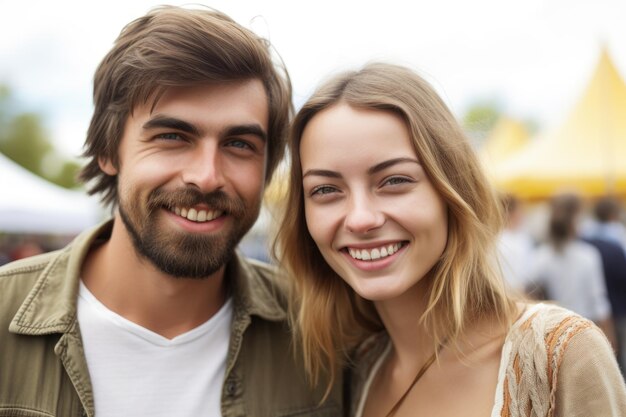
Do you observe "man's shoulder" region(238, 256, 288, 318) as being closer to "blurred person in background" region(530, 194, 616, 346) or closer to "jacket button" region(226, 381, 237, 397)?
"jacket button" region(226, 381, 237, 397)

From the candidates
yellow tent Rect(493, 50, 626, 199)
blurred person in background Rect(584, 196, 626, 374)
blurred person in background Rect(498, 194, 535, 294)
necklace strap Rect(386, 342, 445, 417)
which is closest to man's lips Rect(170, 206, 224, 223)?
necklace strap Rect(386, 342, 445, 417)

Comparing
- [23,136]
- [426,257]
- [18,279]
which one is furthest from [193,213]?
[23,136]

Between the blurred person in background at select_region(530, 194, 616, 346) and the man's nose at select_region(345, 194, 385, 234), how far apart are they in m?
3.94

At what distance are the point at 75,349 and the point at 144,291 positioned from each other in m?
0.35

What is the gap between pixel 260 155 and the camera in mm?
2496

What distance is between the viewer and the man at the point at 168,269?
2170mm

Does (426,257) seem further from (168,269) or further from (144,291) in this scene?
(144,291)

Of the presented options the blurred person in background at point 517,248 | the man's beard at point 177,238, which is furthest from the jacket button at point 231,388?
the blurred person in background at point 517,248

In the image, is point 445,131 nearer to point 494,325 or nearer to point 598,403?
point 494,325

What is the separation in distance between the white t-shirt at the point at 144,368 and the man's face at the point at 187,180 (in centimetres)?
28

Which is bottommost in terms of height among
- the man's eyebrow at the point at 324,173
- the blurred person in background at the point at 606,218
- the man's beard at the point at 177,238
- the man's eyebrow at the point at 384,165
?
the blurred person in background at the point at 606,218

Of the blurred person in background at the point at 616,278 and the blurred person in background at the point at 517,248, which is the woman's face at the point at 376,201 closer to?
the blurred person in background at the point at 517,248

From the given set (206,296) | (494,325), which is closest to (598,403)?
(494,325)

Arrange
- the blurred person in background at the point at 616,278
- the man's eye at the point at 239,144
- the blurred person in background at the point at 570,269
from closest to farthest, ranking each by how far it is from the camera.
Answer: the man's eye at the point at 239,144
the blurred person in background at the point at 570,269
the blurred person in background at the point at 616,278
